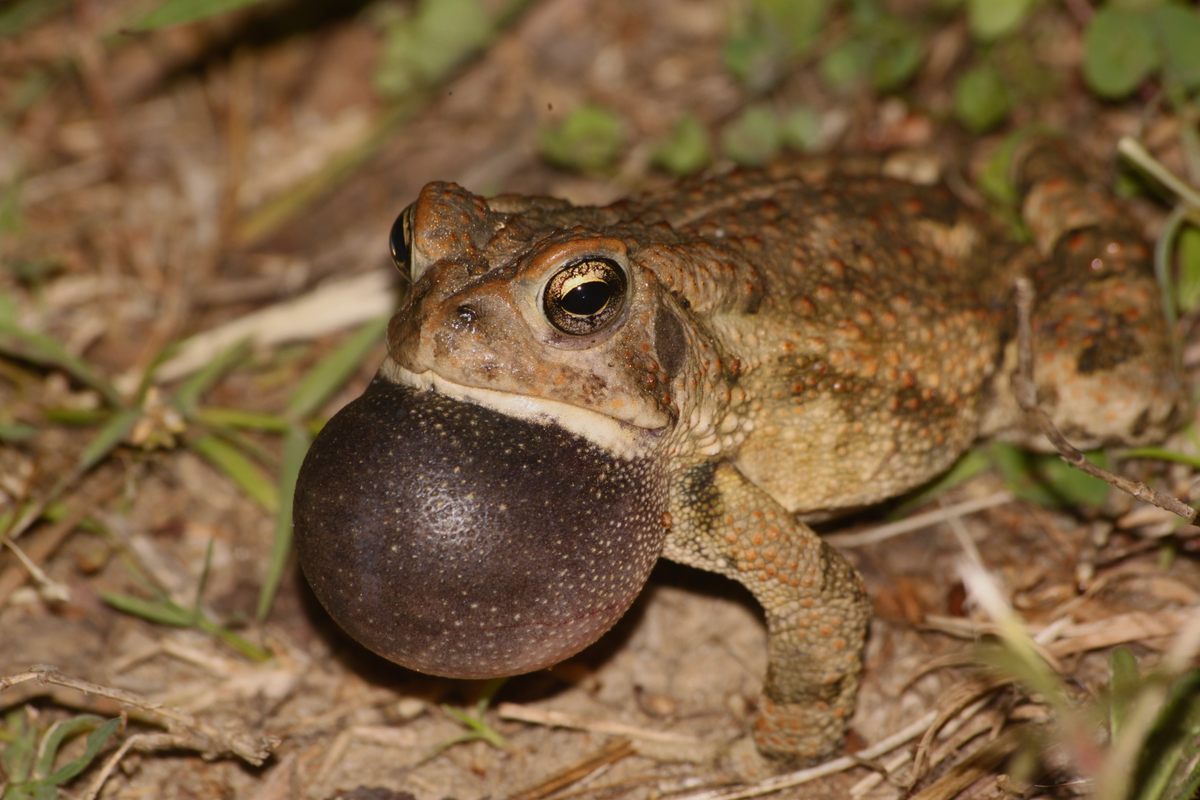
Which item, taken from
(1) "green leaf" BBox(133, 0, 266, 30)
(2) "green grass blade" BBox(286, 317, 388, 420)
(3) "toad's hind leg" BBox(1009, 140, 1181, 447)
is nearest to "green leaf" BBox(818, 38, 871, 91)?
(3) "toad's hind leg" BBox(1009, 140, 1181, 447)

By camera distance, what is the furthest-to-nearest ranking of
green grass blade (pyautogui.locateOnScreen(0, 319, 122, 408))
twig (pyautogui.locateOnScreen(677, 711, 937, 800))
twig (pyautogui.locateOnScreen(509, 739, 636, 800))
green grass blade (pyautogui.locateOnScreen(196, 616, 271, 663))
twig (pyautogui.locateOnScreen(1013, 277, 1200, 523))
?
green grass blade (pyautogui.locateOnScreen(0, 319, 122, 408)) → green grass blade (pyautogui.locateOnScreen(196, 616, 271, 663)) → twig (pyautogui.locateOnScreen(509, 739, 636, 800)) → twig (pyautogui.locateOnScreen(677, 711, 937, 800)) → twig (pyautogui.locateOnScreen(1013, 277, 1200, 523))

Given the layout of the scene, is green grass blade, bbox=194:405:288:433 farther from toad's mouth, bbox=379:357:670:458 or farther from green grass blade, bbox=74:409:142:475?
toad's mouth, bbox=379:357:670:458

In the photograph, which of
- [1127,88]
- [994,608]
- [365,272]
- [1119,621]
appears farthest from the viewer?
[365,272]

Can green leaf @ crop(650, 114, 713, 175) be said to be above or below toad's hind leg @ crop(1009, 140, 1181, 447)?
above

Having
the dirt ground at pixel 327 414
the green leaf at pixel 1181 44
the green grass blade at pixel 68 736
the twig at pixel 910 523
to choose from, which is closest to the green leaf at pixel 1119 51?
the green leaf at pixel 1181 44

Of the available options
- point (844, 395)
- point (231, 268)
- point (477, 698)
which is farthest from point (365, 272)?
point (844, 395)

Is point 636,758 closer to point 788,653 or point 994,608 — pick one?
point 788,653

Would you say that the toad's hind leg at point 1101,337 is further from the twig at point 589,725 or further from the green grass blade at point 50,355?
the green grass blade at point 50,355
